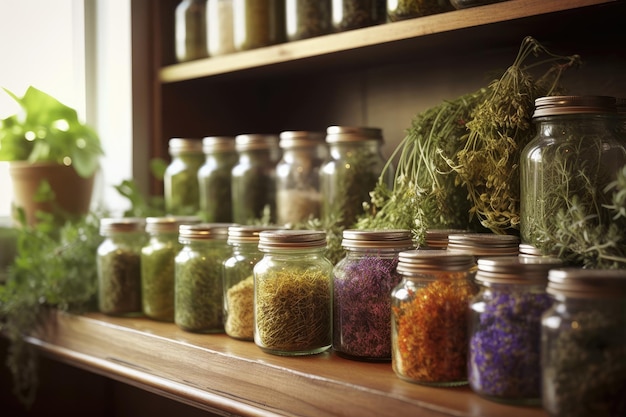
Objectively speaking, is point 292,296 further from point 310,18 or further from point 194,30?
point 194,30

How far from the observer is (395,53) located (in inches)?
50.2

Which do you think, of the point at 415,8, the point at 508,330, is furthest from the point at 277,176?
the point at 508,330

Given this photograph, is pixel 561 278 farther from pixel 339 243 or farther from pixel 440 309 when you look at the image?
pixel 339 243

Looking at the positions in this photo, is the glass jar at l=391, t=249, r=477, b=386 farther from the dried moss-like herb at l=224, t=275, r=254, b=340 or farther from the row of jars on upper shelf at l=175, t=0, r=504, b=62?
the row of jars on upper shelf at l=175, t=0, r=504, b=62

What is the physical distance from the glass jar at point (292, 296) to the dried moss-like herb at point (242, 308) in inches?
2.8

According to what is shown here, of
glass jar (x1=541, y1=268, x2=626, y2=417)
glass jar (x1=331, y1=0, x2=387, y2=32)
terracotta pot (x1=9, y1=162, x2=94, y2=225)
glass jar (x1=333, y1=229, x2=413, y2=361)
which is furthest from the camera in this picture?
terracotta pot (x1=9, y1=162, x2=94, y2=225)

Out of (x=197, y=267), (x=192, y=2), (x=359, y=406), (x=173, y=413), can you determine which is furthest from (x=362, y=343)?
(x=192, y=2)

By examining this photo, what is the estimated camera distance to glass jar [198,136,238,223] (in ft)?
4.80

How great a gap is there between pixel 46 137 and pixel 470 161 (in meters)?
1.07

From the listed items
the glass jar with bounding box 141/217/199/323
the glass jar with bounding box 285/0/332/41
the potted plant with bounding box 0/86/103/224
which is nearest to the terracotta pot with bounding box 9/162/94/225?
the potted plant with bounding box 0/86/103/224

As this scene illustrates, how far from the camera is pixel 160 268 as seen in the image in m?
1.26

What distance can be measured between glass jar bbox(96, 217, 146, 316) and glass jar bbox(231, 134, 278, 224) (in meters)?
0.20

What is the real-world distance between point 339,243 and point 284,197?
24 cm

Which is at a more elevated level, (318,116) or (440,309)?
(318,116)
